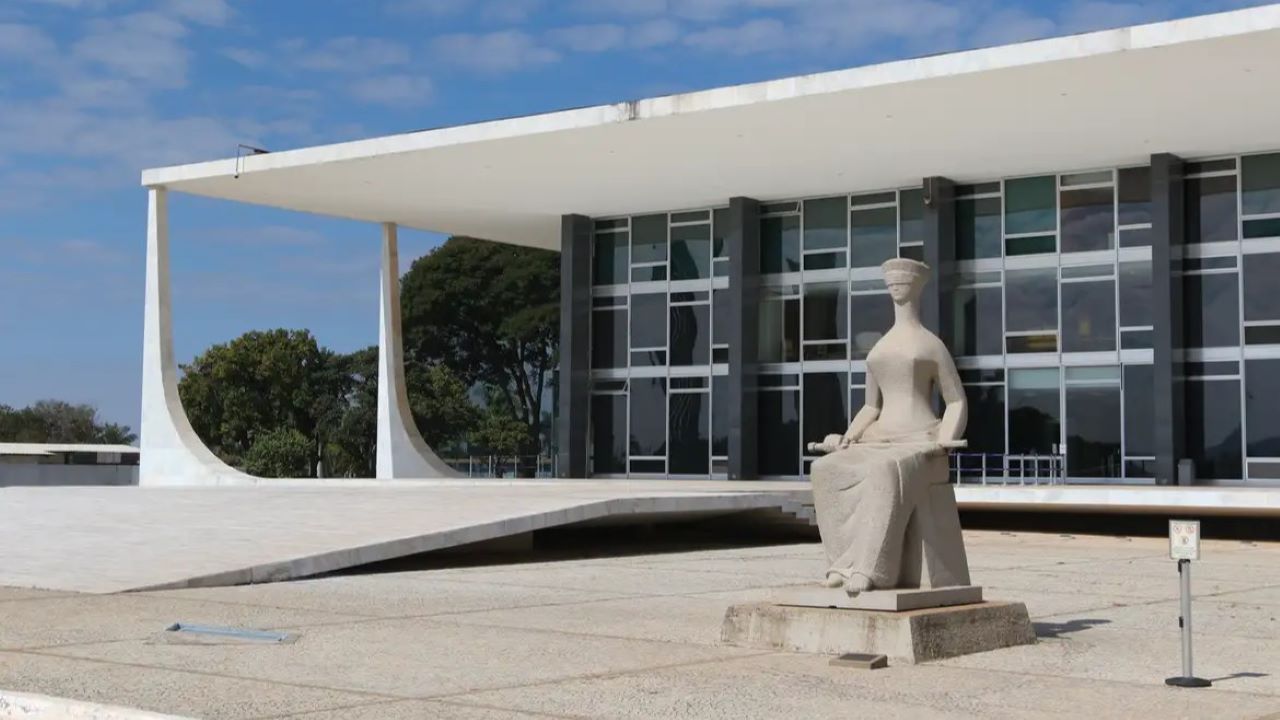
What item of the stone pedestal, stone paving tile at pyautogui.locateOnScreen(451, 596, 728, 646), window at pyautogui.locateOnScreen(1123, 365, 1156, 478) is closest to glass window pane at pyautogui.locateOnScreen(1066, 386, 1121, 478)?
window at pyautogui.locateOnScreen(1123, 365, 1156, 478)

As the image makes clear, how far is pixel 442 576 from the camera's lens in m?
15.5

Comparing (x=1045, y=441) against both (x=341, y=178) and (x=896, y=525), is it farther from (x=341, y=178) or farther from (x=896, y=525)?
(x=896, y=525)

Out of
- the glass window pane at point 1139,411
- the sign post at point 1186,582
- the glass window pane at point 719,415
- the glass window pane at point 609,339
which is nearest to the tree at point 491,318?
the glass window pane at point 609,339

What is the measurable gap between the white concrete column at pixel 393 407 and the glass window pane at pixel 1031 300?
13013 mm

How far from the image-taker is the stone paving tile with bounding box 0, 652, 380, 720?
7.12 m

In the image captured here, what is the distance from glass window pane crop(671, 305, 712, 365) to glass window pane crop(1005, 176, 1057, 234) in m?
7.03

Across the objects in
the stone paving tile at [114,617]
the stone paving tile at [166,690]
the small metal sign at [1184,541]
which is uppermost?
the small metal sign at [1184,541]

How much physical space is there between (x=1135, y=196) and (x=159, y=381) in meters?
20.5

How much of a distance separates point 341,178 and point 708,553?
13.5 metres

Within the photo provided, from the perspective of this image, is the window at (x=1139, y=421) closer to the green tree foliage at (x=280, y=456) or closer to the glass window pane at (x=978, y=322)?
the glass window pane at (x=978, y=322)

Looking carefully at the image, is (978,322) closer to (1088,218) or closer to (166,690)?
(1088,218)

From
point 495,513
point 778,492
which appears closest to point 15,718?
point 495,513

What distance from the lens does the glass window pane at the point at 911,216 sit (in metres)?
30.2

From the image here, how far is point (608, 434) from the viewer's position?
34219 millimetres
